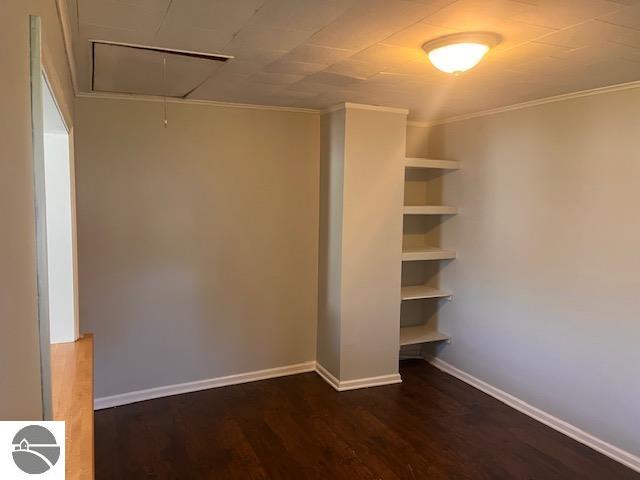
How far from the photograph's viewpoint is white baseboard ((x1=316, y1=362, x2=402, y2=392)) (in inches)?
160

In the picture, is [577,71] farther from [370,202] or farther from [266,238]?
[266,238]

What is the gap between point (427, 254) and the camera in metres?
4.33

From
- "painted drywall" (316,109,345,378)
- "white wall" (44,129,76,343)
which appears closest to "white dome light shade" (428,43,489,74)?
"painted drywall" (316,109,345,378)

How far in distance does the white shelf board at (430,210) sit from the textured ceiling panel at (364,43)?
1.06 m

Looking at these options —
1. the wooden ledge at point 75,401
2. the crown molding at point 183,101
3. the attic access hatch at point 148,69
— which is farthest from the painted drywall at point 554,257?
the wooden ledge at point 75,401

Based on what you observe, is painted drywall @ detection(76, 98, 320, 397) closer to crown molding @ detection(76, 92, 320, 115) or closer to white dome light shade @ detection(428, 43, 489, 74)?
crown molding @ detection(76, 92, 320, 115)

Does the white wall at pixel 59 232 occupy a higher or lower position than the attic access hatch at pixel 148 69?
lower

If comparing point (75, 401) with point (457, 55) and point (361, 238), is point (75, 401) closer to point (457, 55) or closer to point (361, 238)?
point (457, 55)

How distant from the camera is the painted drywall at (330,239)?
13.0 ft

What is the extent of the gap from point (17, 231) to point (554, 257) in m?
3.39

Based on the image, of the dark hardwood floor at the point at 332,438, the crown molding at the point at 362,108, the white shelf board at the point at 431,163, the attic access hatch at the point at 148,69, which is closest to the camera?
the attic access hatch at the point at 148,69

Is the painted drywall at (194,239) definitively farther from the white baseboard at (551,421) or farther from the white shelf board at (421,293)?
the white baseboard at (551,421)

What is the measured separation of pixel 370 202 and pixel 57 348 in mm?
2442

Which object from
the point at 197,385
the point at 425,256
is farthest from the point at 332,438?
the point at 425,256
